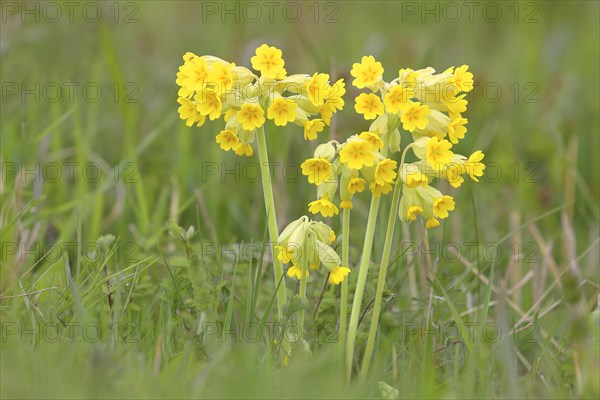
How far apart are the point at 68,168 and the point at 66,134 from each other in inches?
19.7

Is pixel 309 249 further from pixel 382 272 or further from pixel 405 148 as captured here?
pixel 405 148

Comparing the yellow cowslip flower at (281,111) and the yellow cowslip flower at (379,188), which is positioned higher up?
the yellow cowslip flower at (281,111)

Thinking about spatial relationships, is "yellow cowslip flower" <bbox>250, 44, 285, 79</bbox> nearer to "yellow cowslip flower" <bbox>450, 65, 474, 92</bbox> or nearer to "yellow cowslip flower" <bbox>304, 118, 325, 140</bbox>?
"yellow cowslip flower" <bbox>304, 118, 325, 140</bbox>

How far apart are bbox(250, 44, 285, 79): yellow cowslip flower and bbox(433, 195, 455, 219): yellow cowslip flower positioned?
1.86 ft

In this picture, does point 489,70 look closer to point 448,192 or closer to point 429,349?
point 448,192

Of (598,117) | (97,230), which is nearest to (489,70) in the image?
(598,117)

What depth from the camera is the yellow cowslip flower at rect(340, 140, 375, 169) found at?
2.43 metres

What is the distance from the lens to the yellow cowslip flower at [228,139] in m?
2.61

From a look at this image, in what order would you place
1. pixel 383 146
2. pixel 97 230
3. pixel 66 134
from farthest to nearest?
pixel 66 134
pixel 97 230
pixel 383 146

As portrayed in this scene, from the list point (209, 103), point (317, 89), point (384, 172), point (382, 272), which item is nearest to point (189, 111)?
point (209, 103)

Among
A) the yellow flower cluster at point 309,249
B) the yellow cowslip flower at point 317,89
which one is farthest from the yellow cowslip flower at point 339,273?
the yellow cowslip flower at point 317,89

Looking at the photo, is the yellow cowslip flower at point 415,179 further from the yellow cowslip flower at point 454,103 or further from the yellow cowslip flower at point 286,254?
the yellow cowslip flower at point 286,254

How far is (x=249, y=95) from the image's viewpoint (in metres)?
2.58

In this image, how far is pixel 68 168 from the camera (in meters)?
4.68
